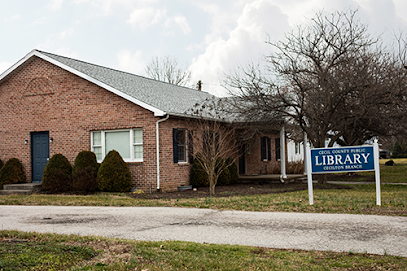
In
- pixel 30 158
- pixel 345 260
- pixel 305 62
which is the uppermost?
pixel 305 62

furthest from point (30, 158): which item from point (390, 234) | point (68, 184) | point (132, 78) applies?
point (390, 234)

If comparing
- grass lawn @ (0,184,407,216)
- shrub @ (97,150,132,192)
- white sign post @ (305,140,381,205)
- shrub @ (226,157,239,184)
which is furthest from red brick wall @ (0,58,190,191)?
white sign post @ (305,140,381,205)

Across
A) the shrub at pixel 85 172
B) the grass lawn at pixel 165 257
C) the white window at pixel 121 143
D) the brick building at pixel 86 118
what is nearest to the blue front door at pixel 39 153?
the brick building at pixel 86 118

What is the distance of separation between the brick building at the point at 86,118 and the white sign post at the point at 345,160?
21.7 ft

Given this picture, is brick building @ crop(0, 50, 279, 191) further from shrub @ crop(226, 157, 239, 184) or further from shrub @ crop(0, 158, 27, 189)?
shrub @ crop(226, 157, 239, 184)

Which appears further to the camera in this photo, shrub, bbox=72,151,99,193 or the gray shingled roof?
the gray shingled roof

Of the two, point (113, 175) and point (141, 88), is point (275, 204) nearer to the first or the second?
point (113, 175)

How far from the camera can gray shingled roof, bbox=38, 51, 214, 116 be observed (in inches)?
695

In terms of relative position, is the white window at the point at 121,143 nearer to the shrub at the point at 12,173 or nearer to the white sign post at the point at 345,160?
the shrub at the point at 12,173

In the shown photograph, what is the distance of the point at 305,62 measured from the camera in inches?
709

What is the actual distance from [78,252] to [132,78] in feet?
Answer: 54.4

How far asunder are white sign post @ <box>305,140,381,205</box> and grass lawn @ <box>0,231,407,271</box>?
19.0 ft

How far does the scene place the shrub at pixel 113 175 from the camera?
16.2m

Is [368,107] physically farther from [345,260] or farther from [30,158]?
[30,158]
